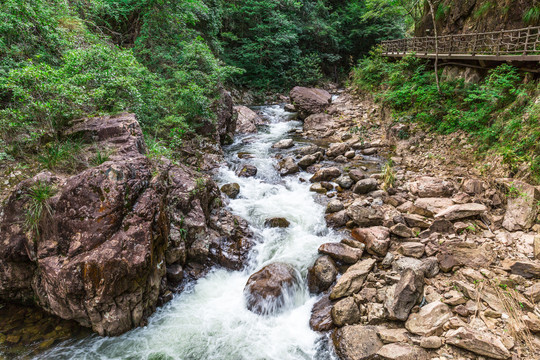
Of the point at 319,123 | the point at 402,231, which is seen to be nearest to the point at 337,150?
the point at 319,123

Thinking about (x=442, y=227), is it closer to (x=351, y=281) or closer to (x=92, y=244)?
(x=351, y=281)

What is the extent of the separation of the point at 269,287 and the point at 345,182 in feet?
15.7

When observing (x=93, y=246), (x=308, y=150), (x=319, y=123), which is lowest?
(x=93, y=246)

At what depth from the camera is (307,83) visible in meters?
24.5

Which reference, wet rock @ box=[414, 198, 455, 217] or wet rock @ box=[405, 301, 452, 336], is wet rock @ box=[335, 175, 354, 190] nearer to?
wet rock @ box=[414, 198, 455, 217]

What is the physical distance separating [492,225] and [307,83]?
2132 centimetres

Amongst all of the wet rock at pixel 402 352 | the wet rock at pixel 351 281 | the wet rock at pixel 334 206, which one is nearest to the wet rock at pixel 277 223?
the wet rock at pixel 334 206

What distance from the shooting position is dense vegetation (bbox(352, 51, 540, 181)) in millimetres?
Answer: 6375

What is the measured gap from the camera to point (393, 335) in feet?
14.1

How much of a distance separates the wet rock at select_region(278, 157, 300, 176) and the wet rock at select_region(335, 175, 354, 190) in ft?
6.27

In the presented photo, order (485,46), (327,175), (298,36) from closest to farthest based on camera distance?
(485,46) → (327,175) → (298,36)

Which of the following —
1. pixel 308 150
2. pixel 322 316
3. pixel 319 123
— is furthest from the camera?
pixel 319 123

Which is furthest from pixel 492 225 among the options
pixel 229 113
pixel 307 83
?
pixel 307 83

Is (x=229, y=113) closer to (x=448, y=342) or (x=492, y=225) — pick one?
(x=492, y=225)
